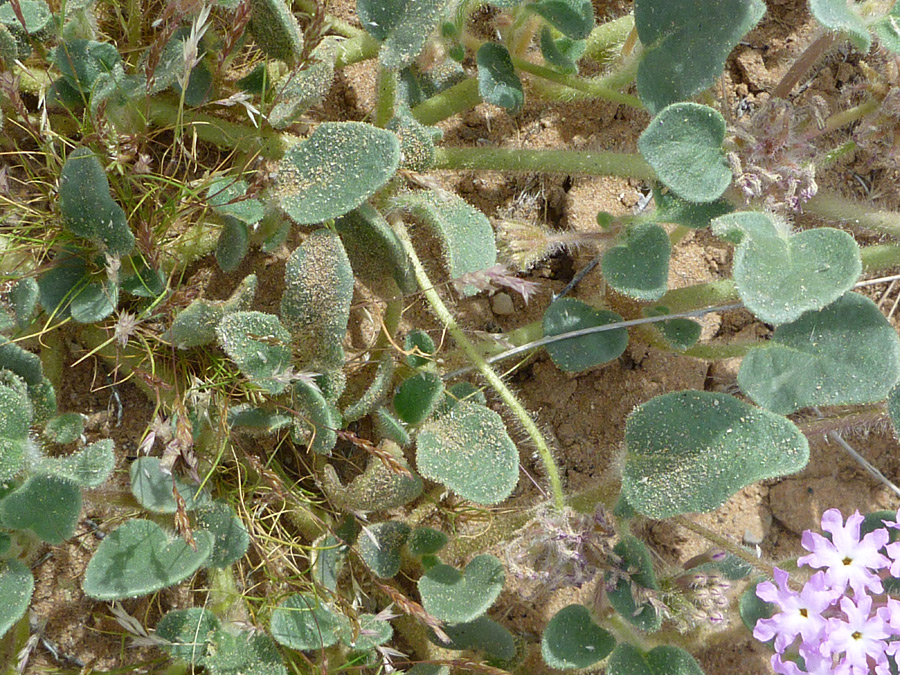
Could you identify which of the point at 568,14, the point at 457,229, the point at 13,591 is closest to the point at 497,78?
the point at 568,14


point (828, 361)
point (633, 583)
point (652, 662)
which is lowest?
point (652, 662)

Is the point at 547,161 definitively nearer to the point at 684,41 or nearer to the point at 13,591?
the point at 684,41

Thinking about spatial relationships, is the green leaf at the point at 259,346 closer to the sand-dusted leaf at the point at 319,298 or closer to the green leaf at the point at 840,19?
the sand-dusted leaf at the point at 319,298

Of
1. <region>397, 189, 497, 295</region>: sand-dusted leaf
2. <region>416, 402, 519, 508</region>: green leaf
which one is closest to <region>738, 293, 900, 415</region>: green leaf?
<region>416, 402, 519, 508</region>: green leaf

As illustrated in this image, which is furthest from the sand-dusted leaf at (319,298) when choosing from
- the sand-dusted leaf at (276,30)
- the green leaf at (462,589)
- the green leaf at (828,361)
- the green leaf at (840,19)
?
the green leaf at (840,19)

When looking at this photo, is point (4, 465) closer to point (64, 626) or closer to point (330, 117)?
point (64, 626)

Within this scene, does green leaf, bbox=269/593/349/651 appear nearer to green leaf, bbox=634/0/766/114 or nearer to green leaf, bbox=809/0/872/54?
green leaf, bbox=634/0/766/114
